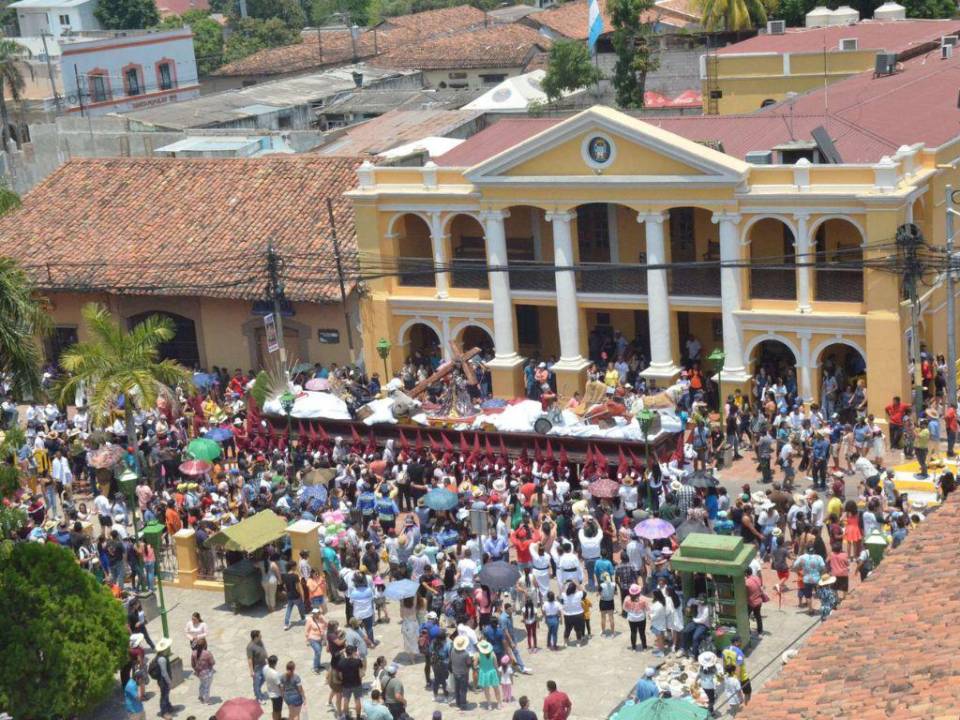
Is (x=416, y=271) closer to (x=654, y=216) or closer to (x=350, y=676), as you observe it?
(x=654, y=216)

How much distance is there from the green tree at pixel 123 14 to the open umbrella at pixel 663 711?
80581 mm

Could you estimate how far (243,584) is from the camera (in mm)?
30562

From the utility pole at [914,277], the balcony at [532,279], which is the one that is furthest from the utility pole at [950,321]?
the balcony at [532,279]

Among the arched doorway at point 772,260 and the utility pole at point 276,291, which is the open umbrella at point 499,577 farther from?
the utility pole at point 276,291

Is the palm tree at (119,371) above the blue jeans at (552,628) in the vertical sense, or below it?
above

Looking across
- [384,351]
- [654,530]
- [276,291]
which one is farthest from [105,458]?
[654,530]

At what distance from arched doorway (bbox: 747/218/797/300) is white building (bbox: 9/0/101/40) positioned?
5870cm

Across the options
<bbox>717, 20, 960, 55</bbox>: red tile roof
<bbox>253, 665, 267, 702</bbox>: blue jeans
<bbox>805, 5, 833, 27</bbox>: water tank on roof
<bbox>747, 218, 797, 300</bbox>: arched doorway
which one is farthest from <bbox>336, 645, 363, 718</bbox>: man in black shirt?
<bbox>805, 5, 833, 27</bbox>: water tank on roof

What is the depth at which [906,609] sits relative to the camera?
19.2 m

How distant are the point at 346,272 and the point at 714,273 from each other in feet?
31.9

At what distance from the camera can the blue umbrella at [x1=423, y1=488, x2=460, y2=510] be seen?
3191cm

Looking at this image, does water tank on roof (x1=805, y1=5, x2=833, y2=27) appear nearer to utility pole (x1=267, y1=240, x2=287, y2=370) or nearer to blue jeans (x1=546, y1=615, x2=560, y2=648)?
utility pole (x1=267, y1=240, x2=287, y2=370)

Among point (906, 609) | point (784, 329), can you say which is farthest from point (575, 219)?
point (906, 609)

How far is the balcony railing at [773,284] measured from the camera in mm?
38938
